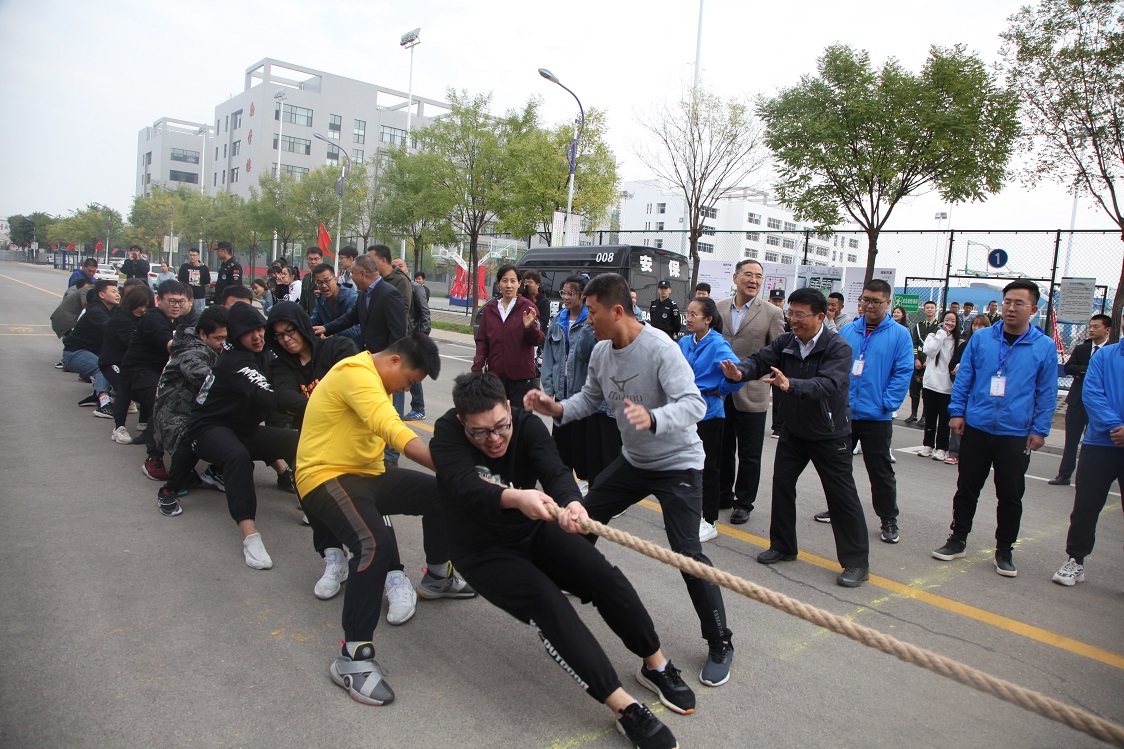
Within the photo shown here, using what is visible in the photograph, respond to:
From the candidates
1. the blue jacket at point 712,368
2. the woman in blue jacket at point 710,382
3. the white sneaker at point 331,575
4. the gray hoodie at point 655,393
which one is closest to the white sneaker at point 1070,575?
the woman in blue jacket at point 710,382

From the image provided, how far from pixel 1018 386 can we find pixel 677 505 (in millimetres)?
2979

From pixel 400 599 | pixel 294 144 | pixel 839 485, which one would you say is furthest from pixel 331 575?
pixel 294 144

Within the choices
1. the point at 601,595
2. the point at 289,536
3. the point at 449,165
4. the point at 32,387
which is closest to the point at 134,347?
the point at 289,536

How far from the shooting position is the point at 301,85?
228ft

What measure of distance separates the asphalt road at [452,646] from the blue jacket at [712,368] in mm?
1084

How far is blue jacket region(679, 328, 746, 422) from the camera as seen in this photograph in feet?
16.7

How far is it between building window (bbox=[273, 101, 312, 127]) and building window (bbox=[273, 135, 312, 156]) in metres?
1.49

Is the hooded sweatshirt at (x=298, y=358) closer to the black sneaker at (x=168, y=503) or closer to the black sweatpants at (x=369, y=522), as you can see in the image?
the black sneaker at (x=168, y=503)

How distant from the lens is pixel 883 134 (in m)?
14.5

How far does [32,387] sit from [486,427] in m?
9.61

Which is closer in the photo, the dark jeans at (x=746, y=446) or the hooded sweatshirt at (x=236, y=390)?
the hooded sweatshirt at (x=236, y=390)

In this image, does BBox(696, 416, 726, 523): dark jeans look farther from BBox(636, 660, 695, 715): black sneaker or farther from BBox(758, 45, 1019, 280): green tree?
BBox(758, 45, 1019, 280): green tree

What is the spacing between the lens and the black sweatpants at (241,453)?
4598 millimetres

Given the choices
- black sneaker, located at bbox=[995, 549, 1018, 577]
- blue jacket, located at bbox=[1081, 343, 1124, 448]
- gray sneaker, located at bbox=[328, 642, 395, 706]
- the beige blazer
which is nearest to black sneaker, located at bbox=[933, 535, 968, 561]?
black sneaker, located at bbox=[995, 549, 1018, 577]
